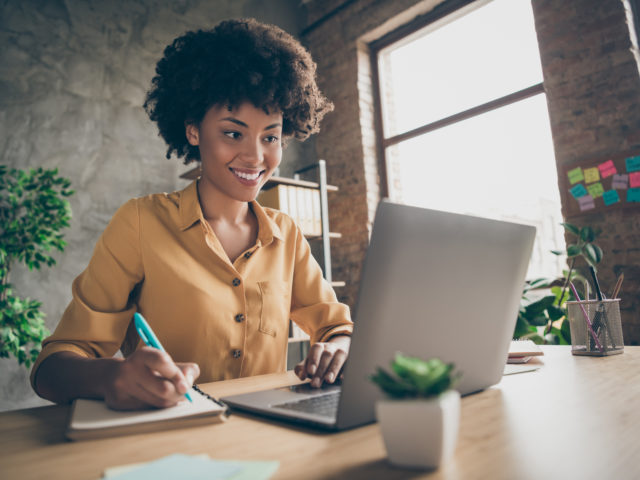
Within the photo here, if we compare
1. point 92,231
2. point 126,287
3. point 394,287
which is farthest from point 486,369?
point 92,231

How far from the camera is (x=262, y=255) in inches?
49.9

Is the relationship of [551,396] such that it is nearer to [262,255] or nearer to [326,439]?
[326,439]

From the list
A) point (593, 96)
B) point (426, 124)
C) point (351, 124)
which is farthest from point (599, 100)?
point (351, 124)

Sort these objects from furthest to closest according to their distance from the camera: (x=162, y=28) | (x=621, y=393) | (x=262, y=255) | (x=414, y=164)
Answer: (x=414, y=164), (x=162, y=28), (x=262, y=255), (x=621, y=393)

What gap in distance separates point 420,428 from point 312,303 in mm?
937

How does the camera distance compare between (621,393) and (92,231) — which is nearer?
(621,393)

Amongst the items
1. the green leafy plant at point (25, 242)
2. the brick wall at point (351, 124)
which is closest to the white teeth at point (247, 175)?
the green leafy plant at point (25, 242)

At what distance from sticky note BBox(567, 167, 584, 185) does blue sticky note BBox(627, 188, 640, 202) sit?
266 mm

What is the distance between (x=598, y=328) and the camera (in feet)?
3.72

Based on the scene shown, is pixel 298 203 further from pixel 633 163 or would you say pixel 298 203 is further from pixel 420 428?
pixel 420 428

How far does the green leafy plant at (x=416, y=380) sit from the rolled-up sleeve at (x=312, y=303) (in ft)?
2.64

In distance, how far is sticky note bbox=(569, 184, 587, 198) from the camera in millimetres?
2771

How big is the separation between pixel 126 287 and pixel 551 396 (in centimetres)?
91

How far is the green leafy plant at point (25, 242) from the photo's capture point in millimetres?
2322
